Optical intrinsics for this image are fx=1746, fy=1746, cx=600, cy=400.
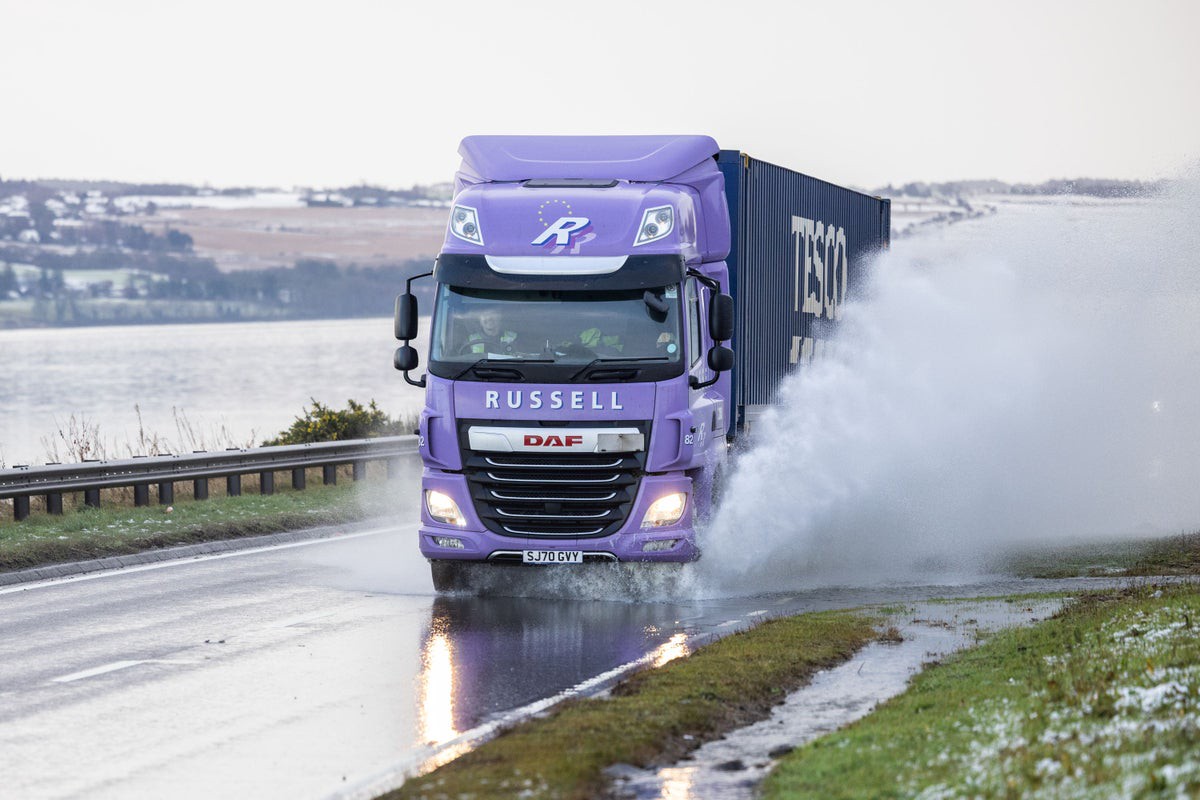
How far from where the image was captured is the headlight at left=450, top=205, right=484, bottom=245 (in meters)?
15.4

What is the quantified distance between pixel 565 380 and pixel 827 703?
4.80 meters

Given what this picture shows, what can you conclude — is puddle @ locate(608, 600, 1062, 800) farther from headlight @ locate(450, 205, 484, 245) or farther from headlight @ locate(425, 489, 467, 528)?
headlight @ locate(450, 205, 484, 245)

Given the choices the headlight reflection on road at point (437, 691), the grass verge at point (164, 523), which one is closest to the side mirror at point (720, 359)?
the headlight reflection on road at point (437, 691)

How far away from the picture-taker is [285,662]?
1241 cm

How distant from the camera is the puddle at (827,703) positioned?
8484mm

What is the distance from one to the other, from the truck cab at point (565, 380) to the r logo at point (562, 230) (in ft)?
0.04

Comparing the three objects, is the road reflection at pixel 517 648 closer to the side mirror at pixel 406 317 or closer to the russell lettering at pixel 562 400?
the russell lettering at pixel 562 400

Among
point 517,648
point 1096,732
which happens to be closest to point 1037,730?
point 1096,732

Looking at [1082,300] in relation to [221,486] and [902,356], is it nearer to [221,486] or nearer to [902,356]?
[902,356]

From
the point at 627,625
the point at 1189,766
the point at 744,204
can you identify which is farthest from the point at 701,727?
the point at 744,204

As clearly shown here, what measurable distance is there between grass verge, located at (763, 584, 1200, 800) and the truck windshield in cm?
435

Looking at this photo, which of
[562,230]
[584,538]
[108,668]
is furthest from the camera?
[562,230]

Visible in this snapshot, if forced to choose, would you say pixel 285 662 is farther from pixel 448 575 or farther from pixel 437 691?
pixel 448 575

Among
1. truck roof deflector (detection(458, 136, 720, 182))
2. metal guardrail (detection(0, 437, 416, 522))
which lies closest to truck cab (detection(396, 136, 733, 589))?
truck roof deflector (detection(458, 136, 720, 182))
